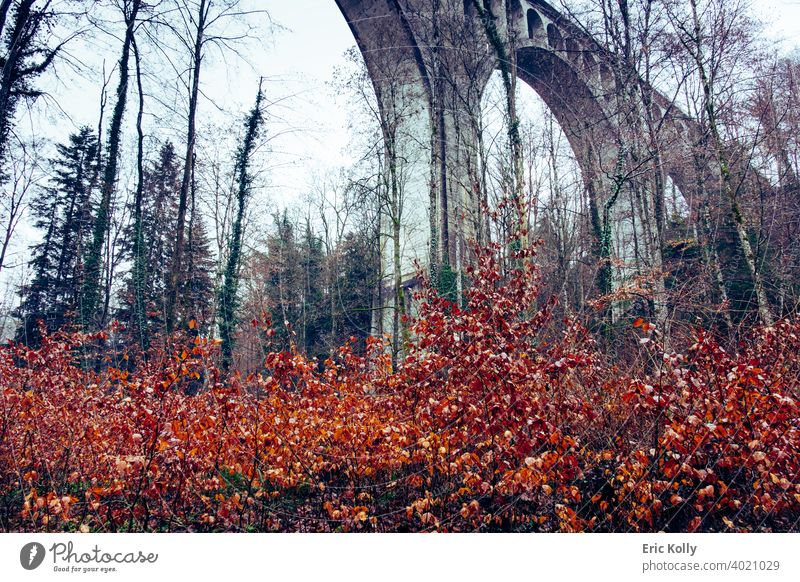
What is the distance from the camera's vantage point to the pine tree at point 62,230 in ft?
13.4

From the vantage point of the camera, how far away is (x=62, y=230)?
13.6 feet

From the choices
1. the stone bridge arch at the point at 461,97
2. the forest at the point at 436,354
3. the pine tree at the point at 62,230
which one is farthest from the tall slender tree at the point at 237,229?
the stone bridge arch at the point at 461,97

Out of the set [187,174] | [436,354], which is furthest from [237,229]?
[436,354]

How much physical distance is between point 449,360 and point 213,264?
527 centimetres

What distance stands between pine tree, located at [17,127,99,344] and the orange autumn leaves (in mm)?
906

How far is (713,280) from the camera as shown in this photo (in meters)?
7.75

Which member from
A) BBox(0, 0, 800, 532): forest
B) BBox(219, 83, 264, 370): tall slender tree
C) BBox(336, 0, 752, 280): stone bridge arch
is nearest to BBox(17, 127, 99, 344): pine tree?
BBox(0, 0, 800, 532): forest

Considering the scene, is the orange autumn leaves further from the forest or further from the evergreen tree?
the evergreen tree
